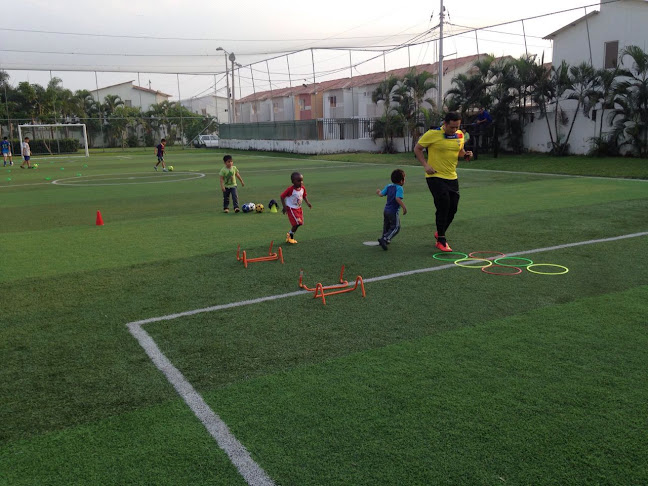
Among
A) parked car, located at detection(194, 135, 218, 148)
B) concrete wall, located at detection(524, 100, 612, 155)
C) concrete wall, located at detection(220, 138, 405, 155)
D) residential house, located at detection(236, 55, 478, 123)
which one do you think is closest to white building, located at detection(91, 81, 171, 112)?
residential house, located at detection(236, 55, 478, 123)

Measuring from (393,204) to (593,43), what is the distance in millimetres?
27082

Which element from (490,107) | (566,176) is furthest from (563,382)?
(490,107)

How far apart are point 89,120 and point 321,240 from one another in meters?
58.4

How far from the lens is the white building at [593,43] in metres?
28.3

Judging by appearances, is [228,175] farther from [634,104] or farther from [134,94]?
[134,94]

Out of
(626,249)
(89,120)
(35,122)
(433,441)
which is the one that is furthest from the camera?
(89,120)

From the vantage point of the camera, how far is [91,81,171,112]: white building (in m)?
73.8

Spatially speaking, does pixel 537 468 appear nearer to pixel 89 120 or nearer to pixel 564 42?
pixel 564 42

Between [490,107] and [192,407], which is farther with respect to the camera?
[490,107]

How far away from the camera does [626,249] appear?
29.2ft

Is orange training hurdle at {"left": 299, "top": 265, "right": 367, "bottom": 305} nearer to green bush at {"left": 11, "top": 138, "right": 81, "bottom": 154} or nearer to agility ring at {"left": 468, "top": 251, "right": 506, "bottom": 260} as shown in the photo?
agility ring at {"left": 468, "top": 251, "right": 506, "bottom": 260}

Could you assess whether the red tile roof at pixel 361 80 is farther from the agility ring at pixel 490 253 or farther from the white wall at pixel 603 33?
the agility ring at pixel 490 253

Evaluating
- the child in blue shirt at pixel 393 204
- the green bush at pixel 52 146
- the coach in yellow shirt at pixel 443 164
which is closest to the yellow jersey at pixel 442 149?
the coach in yellow shirt at pixel 443 164

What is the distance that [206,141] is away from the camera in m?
63.6
